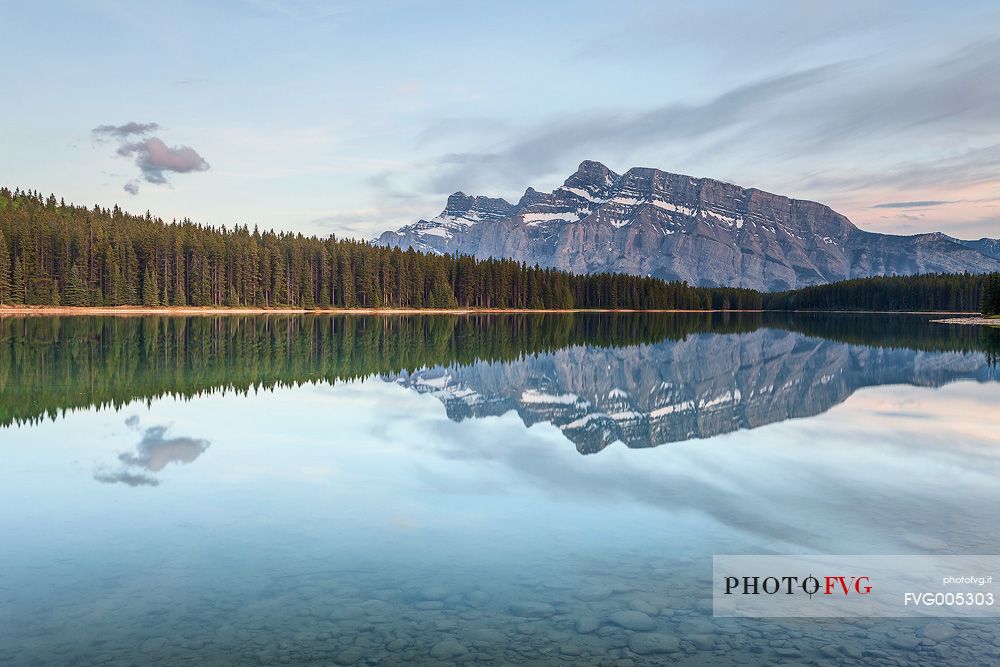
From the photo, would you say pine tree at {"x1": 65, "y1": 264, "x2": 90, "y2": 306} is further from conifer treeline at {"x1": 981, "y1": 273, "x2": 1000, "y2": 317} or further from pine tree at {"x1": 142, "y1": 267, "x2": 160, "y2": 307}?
conifer treeline at {"x1": 981, "y1": 273, "x2": 1000, "y2": 317}

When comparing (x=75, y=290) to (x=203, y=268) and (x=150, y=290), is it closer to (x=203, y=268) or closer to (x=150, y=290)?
(x=150, y=290)

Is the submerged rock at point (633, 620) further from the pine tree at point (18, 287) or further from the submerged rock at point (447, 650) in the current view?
the pine tree at point (18, 287)

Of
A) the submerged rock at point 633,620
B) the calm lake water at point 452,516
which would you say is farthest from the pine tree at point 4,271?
the submerged rock at point 633,620

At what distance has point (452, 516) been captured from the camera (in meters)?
13.8

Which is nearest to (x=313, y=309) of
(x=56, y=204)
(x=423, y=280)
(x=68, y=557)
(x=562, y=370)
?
(x=423, y=280)

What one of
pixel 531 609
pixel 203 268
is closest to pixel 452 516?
pixel 531 609

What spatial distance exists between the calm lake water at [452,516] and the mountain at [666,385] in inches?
13.6

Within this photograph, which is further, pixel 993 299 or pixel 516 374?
pixel 993 299

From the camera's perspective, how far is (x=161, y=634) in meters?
8.59

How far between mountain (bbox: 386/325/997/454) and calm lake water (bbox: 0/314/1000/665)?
1.14 ft

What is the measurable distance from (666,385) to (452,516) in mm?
26957

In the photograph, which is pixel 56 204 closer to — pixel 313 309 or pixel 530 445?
pixel 313 309

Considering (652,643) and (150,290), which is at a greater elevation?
(150,290)

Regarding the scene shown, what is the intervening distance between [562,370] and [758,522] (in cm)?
3233
